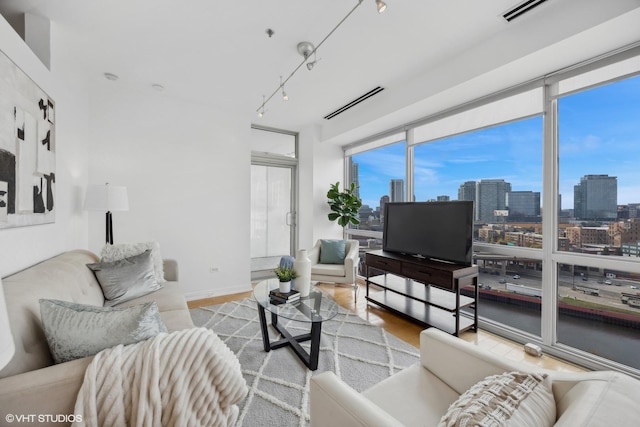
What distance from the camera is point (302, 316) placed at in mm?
2105

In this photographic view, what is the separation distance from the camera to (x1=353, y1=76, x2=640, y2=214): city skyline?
2092mm

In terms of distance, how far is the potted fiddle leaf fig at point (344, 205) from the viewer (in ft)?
15.0

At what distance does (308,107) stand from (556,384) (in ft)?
12.5

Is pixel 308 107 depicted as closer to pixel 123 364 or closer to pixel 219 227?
pixel 219 227

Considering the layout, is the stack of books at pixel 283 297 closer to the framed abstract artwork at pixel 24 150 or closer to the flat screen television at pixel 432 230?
the flat screen television at pixel 432 230

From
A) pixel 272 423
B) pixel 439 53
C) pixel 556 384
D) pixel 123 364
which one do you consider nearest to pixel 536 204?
pixel 439 53

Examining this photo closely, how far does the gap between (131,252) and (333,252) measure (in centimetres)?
253

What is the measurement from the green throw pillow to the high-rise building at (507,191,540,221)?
2.17 metres

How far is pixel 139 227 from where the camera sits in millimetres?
3457

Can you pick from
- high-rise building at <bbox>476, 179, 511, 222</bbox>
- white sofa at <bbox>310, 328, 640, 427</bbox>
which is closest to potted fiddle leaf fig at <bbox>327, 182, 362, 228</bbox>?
high-rise building at <bbox>476, 179, 511, 222</bbox>

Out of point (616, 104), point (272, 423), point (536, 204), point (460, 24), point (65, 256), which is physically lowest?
point (272, 423)

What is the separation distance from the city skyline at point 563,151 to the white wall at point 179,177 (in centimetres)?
271

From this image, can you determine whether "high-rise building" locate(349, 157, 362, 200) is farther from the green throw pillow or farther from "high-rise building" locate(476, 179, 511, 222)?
"high-rise building" locate(476, 179, 511, 222)

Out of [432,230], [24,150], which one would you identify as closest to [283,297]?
[432,230]
